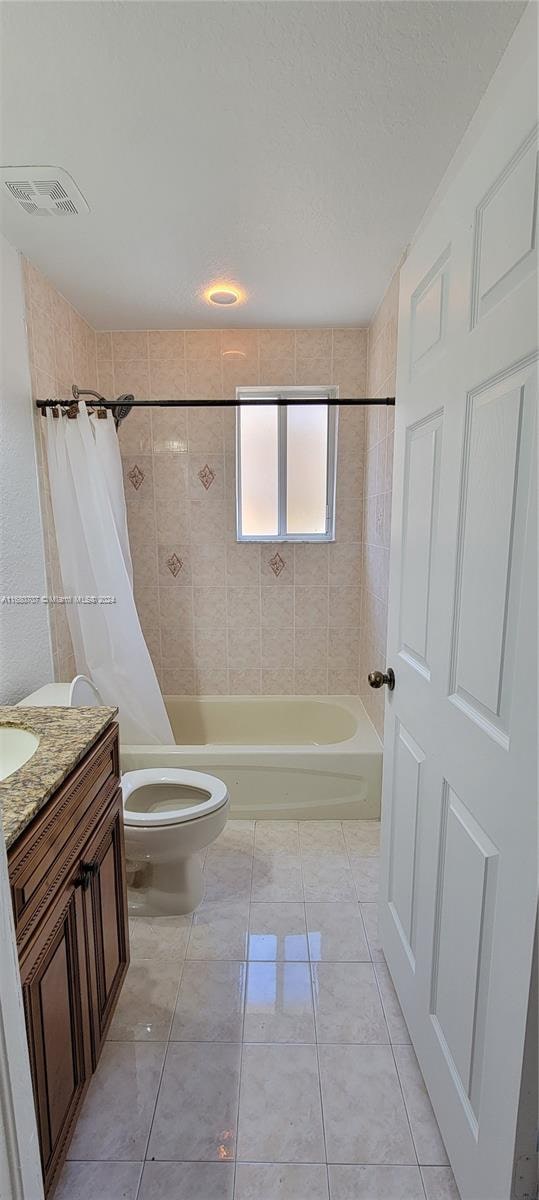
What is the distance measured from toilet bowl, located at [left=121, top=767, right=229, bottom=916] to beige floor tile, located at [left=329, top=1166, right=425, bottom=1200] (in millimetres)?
844

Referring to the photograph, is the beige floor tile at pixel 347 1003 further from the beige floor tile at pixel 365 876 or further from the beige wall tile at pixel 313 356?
the beige wall tile at pixel 313 356

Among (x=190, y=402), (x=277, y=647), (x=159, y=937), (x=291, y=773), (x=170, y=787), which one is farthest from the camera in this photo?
(x=277, y=647)

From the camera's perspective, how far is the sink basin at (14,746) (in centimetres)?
121

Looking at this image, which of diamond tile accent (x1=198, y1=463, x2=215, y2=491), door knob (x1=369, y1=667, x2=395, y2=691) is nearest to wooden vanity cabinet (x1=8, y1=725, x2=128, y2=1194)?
door knob (x1=369, y1=667, x2=395, y2=691)

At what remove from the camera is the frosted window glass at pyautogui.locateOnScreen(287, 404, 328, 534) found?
113 inches

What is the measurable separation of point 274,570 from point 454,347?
1.98 meters

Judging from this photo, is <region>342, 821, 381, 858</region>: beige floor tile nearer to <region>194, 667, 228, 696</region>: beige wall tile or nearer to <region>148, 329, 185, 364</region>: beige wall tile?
<region>194, 667, 228, 696</region>: beige wall tile

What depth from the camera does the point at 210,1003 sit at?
1444 mm

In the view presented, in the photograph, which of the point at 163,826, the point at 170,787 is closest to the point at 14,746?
the point at 163,826

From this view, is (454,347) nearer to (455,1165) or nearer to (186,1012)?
(455,1165)

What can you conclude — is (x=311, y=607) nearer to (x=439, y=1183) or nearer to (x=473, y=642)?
(x=473, y=642)

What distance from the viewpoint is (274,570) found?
2.93 meters

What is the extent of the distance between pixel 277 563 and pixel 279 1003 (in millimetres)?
2019

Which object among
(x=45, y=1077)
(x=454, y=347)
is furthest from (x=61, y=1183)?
(x=454, y=347)
